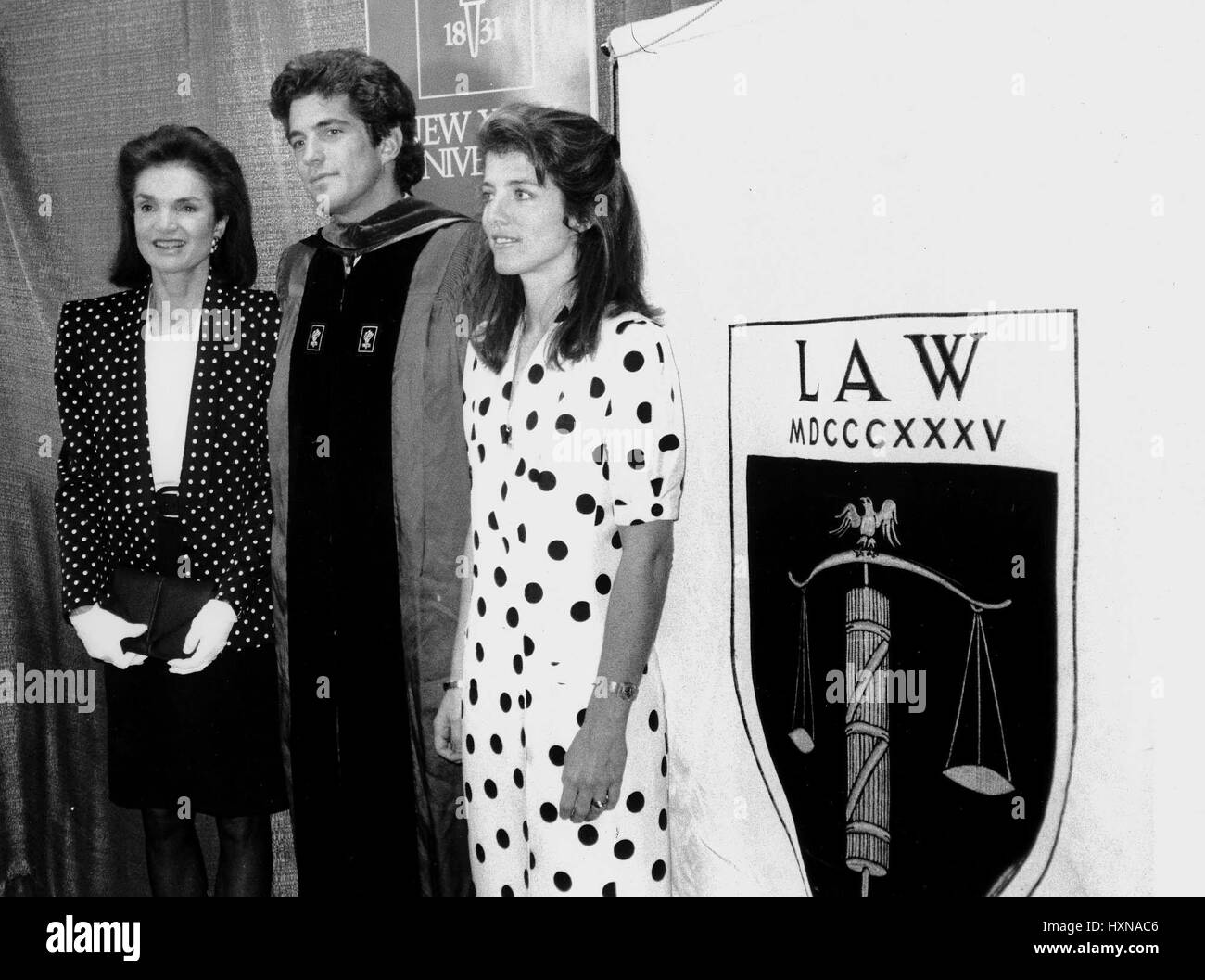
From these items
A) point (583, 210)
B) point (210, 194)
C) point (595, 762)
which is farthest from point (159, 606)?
point (583, 210)

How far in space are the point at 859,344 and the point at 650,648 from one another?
0.55 meters

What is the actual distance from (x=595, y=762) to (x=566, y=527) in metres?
0.34

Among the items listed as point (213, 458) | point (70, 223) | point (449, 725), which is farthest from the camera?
point (70, 223)

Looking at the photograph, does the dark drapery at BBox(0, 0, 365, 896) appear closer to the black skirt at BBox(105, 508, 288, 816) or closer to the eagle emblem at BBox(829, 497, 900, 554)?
the black skirt at BBox(105, 508, 288, 816)

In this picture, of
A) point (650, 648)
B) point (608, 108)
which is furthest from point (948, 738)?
point (608, 108)

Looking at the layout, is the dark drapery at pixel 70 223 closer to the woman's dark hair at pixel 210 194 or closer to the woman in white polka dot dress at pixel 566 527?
the woman's dark hair at pixel 210 194

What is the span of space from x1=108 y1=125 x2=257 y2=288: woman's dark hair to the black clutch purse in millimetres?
535

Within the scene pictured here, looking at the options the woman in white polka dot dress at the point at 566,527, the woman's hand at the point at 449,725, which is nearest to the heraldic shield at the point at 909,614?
the woman in white polka dot dress at the point at 566,527

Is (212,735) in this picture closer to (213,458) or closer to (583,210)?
(213,458)

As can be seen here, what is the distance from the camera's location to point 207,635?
2.10 metres

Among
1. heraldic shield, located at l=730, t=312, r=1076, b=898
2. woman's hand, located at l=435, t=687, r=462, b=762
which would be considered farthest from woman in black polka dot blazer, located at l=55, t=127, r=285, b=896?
heraldic shield, located at l=730, t=312, r=1076, b=898

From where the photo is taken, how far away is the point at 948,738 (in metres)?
1.79

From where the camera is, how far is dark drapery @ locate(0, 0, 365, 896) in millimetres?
2201

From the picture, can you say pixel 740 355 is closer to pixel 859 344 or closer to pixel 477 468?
pixel 859 344
